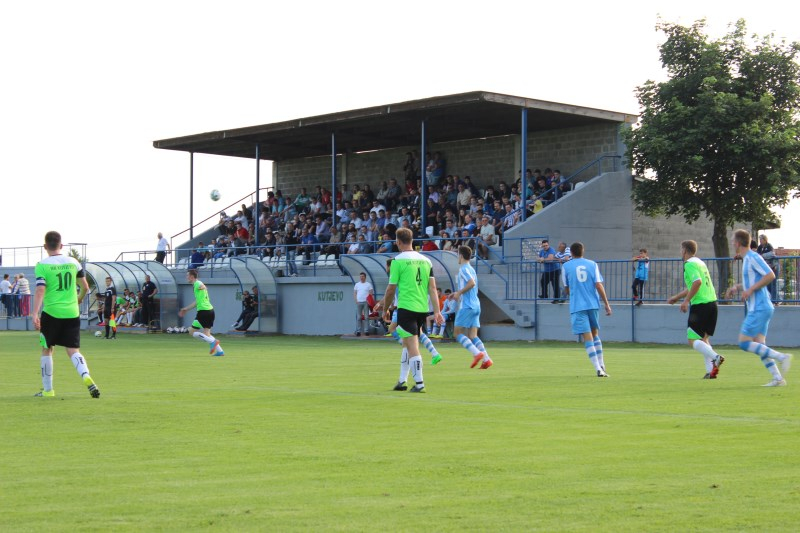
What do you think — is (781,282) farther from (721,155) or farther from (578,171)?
(578,171)

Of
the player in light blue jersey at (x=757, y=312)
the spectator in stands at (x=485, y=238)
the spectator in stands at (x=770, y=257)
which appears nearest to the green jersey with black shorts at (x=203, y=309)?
the spectator in stands at (x=485, y=238)

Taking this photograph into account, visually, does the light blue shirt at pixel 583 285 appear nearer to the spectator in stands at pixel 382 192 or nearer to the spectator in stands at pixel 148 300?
the spectator in stands at pixel 148 300

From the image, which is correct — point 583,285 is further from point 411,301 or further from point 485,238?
point 485,238

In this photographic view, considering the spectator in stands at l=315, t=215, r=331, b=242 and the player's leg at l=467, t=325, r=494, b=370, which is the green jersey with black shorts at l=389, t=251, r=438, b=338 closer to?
the player's leg at l=467, t=325, r=494, b=370

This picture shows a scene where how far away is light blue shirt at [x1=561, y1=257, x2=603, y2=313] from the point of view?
57.4 ft

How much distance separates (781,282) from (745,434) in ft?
62.2

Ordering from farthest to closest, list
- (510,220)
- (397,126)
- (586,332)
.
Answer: (397,126)
(510,220)
(586,332)

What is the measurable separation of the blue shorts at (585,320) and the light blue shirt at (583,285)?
7 centimetres

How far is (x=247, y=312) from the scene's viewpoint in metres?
39.7

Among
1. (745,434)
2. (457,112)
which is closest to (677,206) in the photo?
(457,112)

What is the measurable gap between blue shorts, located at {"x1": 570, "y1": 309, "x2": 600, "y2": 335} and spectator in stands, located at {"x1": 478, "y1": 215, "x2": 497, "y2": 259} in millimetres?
17533

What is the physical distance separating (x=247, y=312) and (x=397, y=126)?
9.53 metres

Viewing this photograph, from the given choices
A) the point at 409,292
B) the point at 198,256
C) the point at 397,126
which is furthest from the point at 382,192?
the point at 409,292

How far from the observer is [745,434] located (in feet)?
32.6
